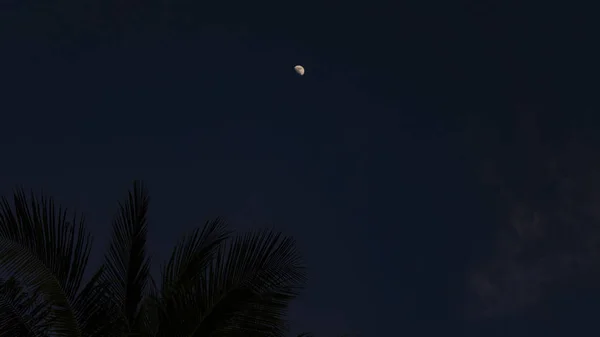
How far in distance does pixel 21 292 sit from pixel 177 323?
1.95 m

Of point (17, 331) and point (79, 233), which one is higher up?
point (79, 233)

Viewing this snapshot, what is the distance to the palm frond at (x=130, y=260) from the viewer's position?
8336 mm

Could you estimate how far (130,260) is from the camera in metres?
8.46

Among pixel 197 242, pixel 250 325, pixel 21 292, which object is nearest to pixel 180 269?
pixel 197 242

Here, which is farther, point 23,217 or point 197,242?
point 197,242

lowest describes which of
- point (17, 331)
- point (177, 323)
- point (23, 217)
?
point (17, 331)

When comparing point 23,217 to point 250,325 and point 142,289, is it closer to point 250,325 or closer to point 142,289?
point 142,289

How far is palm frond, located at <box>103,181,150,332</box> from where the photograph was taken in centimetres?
834

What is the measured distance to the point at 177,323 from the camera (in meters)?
7.91

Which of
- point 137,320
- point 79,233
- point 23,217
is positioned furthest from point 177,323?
point 23,217

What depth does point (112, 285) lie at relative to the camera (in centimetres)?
838

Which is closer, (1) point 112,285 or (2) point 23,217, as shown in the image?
(2) point 23,217

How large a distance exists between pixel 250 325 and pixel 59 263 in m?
2.33

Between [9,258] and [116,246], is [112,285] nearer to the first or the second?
[116,246]
